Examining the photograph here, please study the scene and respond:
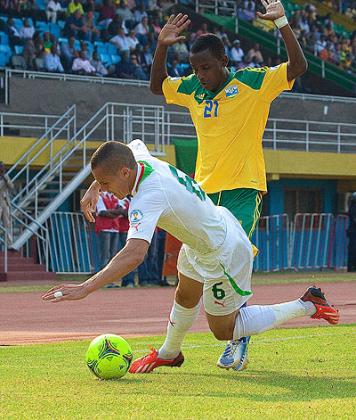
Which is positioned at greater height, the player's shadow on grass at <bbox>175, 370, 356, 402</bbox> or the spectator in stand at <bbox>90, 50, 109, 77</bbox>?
the spectator in stand at <bbox>90, 50, 109, 77</bbox>

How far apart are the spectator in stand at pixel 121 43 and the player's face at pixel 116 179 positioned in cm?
2739

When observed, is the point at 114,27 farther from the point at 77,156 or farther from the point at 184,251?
the point at 184,251

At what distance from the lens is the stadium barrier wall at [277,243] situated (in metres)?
28.6

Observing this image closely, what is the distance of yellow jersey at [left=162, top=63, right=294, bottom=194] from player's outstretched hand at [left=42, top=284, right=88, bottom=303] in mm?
2665

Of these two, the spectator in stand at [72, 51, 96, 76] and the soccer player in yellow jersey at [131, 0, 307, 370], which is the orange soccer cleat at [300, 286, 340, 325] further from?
the spectator in stand at [72, 51, 96, 76]

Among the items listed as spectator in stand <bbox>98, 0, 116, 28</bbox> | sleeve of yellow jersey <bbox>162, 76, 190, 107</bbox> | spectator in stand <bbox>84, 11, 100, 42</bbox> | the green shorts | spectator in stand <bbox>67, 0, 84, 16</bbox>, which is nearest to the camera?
the green shorts

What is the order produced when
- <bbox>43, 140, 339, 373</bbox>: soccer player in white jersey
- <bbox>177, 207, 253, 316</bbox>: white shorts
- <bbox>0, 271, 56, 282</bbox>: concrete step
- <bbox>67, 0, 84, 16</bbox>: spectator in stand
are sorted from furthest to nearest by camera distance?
<bbox>67, 0, 84, 16</bbox>: spectator in stand → <bbox>0, 271, 56, 282</bbox>: concrete step → <bbox>177, 207, 253, 316</bbox>: white shorts → <bbox>43, 140, 339, 373</bbox>: soccer player in white jersey

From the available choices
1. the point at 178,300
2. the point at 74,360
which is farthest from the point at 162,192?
the point at 74,360

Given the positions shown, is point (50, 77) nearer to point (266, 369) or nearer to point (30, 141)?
point (30, 141)

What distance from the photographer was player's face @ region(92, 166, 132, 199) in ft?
25.1

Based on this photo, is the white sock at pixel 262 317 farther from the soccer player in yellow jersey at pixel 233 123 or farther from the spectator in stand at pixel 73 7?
the spectator in stand at pixel 73 7

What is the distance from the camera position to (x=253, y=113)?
9.52m

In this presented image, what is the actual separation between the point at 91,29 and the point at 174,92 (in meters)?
25.4

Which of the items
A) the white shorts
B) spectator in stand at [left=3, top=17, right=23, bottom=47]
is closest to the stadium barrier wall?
spectator in stand at [left=3, top=17, right=23, bottom=47]
